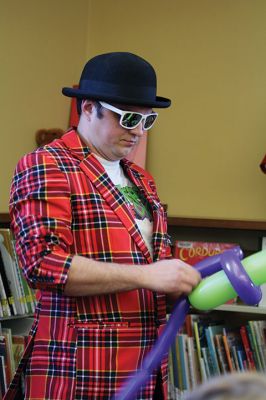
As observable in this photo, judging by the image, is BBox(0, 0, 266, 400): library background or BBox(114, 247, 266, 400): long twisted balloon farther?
BBox(0, 0, 266, 400): library background

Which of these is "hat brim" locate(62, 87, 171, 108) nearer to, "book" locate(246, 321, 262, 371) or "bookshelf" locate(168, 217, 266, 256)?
"bookshelf" locate(168, 217, 266, 256)

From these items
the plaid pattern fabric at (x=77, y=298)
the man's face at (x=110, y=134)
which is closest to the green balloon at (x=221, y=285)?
the plaid pattern fabric at (x=77, y=298)

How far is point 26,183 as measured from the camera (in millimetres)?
1274

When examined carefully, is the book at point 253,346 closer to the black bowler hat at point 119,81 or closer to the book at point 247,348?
the book at point 247,348

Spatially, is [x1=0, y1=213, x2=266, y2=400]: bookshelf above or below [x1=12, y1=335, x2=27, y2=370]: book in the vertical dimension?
above

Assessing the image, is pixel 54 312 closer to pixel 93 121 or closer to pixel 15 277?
pixel 93 121

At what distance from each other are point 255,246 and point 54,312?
1.52 meters

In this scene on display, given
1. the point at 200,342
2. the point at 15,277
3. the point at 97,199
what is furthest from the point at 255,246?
the point at 97,199

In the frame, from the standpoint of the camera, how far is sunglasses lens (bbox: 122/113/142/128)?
1375 mm

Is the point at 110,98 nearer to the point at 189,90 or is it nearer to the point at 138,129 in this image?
the point at 138,129

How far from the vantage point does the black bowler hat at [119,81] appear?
137cm

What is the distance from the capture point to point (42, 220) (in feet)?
4.02

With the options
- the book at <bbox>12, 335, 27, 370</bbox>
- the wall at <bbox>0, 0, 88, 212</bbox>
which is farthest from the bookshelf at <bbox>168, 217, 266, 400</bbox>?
the wall at <bbox>0, 0, 88, 212</bbox>

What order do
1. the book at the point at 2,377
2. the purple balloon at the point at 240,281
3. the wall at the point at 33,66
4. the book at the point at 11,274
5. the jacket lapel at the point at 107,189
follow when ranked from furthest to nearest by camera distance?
1. the wall at the point at 33,66
2. the book at the point at 11,274
3. the book at the point at 2,377
4. the jacket lapel at the point at 107,189
5. the purple balloon at the point at 240,281
